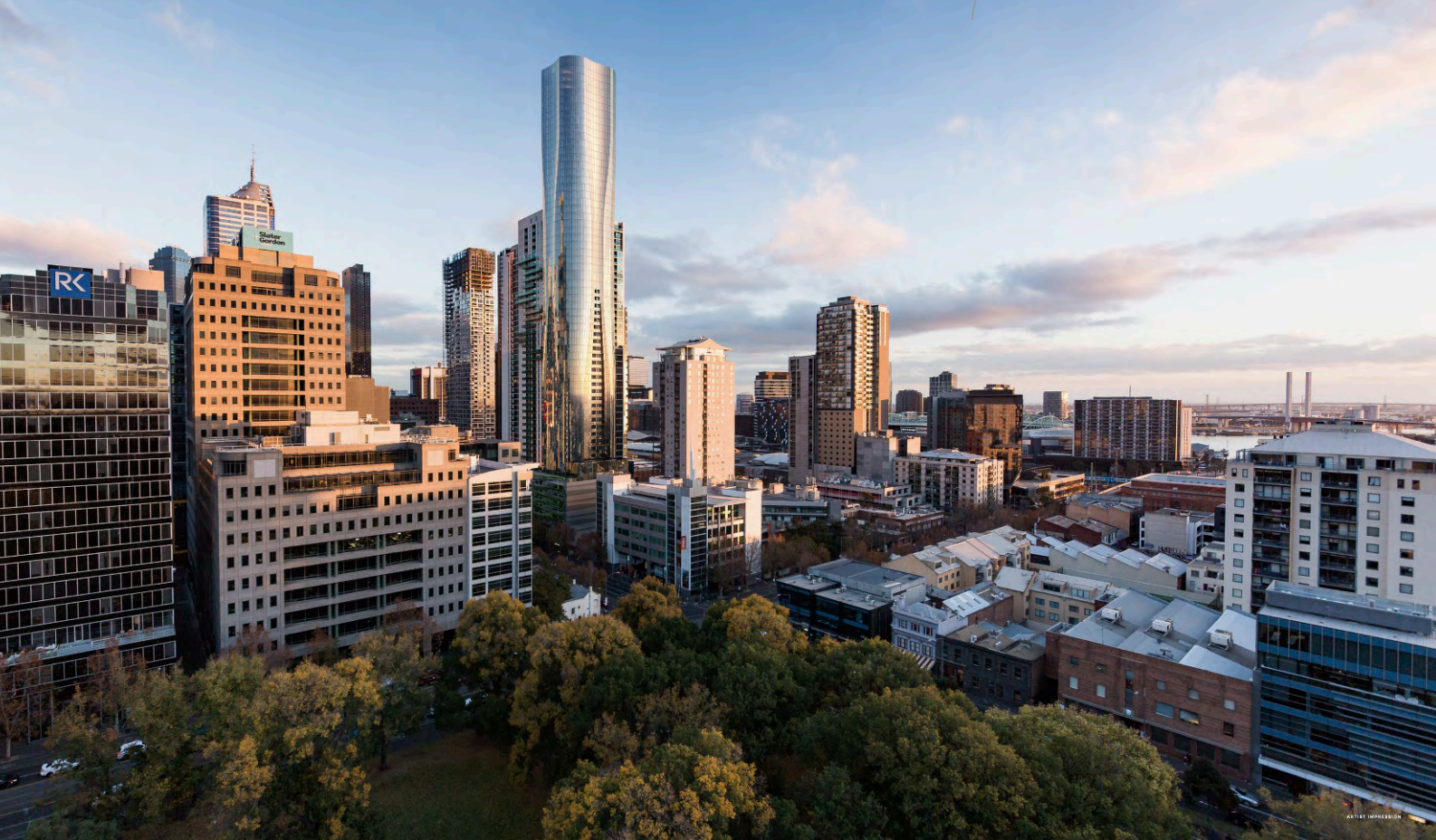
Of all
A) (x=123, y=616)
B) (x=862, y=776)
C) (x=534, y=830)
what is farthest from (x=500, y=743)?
(x=123, y=616)

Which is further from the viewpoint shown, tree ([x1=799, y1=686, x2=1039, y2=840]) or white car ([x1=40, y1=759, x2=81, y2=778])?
white car ([x1=40, y1=759, x2=81, y2=778])

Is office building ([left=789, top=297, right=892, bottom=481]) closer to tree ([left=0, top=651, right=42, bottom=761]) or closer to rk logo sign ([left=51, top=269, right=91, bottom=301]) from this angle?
rk logo sign ([left=51, top=269, right=91, bottom=301])

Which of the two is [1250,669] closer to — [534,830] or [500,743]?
[534,830]

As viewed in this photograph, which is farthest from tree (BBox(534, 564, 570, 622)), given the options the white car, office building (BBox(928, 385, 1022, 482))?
office building (BBox(928, 385, 1022, 482))

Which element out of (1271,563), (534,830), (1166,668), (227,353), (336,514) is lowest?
(534,830)

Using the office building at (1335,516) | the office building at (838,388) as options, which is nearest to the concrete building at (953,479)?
the office building at (838,388)

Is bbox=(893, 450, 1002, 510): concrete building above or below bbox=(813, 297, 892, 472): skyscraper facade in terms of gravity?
below

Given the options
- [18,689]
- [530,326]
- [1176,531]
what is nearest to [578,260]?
[530,326]

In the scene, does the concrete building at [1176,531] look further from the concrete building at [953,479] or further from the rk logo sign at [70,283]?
the rk logo sign at [70,283]
